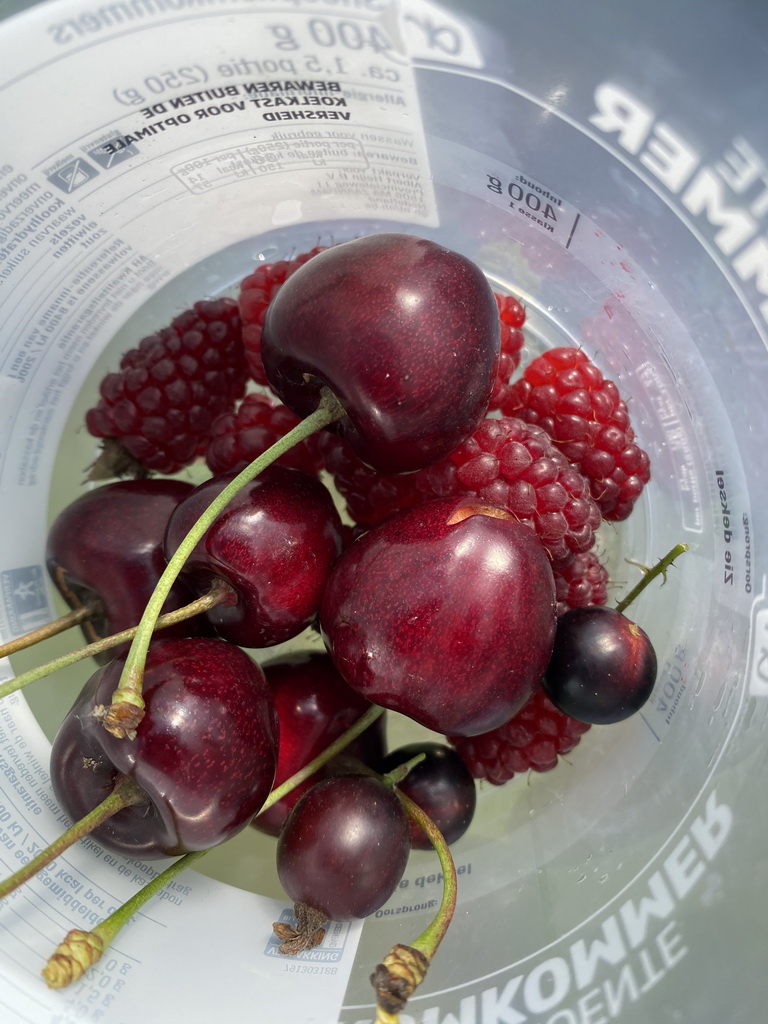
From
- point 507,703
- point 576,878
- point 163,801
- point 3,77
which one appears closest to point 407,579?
point 507,703

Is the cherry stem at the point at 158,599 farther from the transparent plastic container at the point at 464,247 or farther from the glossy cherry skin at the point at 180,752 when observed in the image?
the transparent plastic container at the point at 464,247

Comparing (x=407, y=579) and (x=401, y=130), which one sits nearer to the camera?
(x=407, y=579)

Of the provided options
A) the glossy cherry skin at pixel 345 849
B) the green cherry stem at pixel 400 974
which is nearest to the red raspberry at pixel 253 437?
the glossy cherry skin at pixel 345 849

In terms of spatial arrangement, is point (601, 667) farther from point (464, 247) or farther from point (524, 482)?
point (464, 247)

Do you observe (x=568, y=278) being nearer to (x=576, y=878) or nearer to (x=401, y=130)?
(x=401, y=130)

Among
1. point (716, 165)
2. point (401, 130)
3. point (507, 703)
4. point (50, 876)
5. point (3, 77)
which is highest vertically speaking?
point (716, 165)

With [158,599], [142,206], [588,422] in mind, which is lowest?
[158,599]

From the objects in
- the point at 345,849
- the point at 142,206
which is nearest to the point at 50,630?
the point at 345,849
